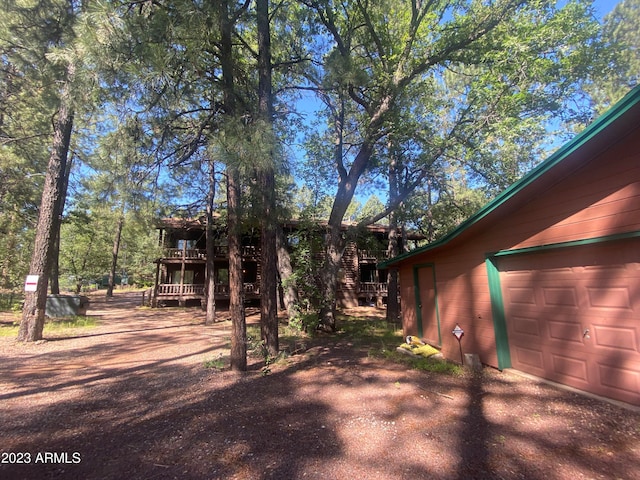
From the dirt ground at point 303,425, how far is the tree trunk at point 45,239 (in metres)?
2.90

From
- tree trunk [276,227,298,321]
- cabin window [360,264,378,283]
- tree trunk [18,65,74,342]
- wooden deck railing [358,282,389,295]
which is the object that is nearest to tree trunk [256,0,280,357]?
tree trunk [276,227,298,321]

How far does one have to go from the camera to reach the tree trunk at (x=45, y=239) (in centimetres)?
885

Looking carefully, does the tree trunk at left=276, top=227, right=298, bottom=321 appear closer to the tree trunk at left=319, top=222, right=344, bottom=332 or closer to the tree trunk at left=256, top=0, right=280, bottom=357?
the tree trunk at left=319, top=222, right=344, bottom=332

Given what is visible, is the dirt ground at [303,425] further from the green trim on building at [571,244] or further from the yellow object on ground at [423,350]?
the green trim on building at [571,244]

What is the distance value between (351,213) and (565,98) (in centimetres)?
3685

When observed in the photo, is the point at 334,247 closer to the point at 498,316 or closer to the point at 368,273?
the point at 498,316

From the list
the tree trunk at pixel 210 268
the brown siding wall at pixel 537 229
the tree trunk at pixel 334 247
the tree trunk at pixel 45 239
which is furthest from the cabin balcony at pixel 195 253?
the brown siding wall at pixel 537 229

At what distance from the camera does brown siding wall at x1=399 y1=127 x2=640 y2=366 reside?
3.91 meters

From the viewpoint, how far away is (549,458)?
9.75 ft

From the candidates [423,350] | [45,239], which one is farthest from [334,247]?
[45,239]

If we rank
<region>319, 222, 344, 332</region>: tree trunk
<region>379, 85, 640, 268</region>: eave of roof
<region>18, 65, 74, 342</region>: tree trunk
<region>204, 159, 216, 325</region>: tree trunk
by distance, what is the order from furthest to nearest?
<region>204, 159, 216, 325</region>: tree trunk < <region>319, 222, 344, 332</region>: tree trunk < <region>18, 65, 74, 342</region>: tree trunk < <region>379, 85, 640, 268</region>: eave of roof

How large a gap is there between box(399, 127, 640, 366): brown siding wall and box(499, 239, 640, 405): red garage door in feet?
1.00

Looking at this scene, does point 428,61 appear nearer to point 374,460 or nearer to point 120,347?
point 374,460

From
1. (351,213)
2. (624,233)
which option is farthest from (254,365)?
(351,213)
